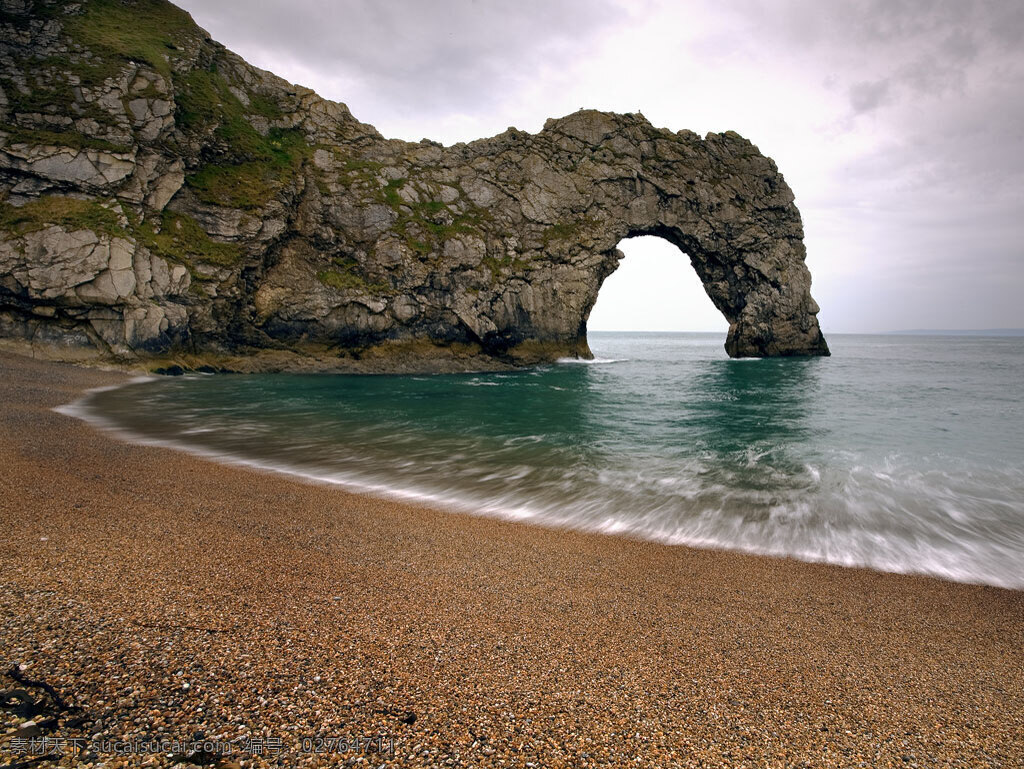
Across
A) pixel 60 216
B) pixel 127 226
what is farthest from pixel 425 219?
pixel 60 216

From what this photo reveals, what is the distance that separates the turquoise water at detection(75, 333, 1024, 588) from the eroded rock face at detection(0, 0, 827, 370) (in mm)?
9301

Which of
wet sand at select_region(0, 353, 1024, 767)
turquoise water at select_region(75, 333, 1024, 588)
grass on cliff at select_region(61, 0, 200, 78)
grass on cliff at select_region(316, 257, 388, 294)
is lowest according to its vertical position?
turquoise water at select_region(75, 333, 1024, 588)

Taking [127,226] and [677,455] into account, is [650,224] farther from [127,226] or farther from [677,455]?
[127,226]

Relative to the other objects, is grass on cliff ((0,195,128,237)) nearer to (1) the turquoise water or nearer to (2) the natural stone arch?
(1) the turquoise water

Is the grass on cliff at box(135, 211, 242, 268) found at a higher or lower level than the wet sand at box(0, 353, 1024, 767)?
higher

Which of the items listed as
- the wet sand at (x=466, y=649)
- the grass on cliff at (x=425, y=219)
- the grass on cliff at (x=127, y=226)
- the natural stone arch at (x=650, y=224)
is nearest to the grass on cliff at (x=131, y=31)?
the grass on cliff at (x=127, y=226)

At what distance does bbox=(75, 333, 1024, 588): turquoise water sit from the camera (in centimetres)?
747

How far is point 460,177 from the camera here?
43.0m

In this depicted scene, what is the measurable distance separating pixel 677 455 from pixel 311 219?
116 ft

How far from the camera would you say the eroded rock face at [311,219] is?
26.9 m

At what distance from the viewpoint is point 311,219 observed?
36594 mm

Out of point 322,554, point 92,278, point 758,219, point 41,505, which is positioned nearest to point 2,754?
point 322,554

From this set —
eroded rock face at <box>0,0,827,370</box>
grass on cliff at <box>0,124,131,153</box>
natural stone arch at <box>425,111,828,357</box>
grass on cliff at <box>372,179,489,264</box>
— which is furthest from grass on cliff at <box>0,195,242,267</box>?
natural stone arch at <box>425,111,828,357</box>

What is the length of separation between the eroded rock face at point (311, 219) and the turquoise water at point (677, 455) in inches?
366
